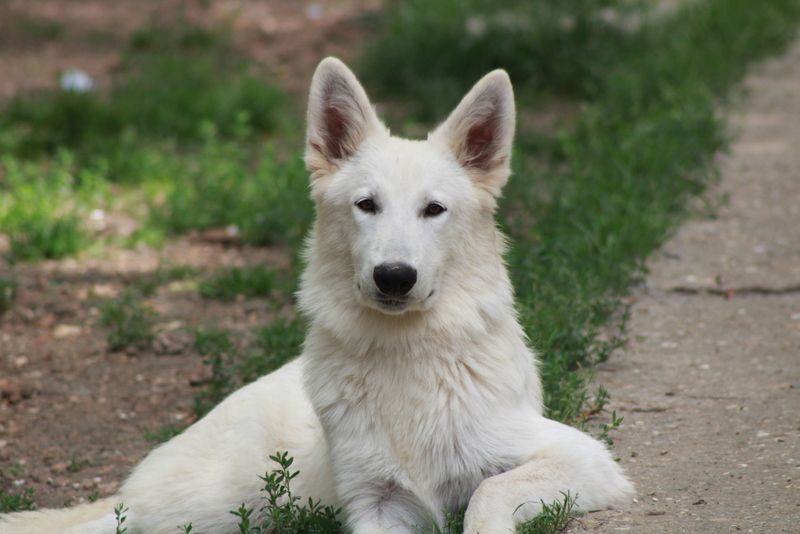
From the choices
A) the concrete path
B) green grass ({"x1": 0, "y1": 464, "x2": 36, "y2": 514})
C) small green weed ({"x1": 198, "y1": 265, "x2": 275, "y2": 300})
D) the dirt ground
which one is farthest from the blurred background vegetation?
green grass ({"x1": 0, "y1": 464, "x2": 36, "y2": 514})

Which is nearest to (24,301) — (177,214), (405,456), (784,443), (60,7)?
(177,214)

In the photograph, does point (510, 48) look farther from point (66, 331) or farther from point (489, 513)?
point (489, 513)

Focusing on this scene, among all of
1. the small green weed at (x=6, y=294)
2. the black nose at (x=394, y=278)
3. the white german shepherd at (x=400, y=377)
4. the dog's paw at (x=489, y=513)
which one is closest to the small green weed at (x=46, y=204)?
the small green weed at (x=6, y=294)

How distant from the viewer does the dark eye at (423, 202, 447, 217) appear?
4.39m

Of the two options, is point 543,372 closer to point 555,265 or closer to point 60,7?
point 555,265

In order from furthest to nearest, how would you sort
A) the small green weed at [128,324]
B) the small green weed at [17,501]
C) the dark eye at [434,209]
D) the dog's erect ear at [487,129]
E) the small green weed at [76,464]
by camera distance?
A: the small green weed at [128,324], the small green weed at [76,464], the small green weed at [17,501], the dog's erect ear at [487,129], the dark eye at [434,209]

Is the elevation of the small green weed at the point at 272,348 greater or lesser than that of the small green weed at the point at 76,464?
greater

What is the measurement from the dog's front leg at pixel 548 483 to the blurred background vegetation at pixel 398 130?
0.77 meters

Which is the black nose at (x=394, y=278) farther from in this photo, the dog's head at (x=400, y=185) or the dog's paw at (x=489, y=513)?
the dog's paw at (x=489, y=513)

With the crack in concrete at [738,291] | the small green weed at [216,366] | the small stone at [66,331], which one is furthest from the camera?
the small stone at [66,331]

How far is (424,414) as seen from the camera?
14.2 feet

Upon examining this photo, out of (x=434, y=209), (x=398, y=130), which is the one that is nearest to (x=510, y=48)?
(x=398, y=130)

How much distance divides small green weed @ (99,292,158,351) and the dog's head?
2.61 meters

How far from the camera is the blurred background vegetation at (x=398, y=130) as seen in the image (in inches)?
257
